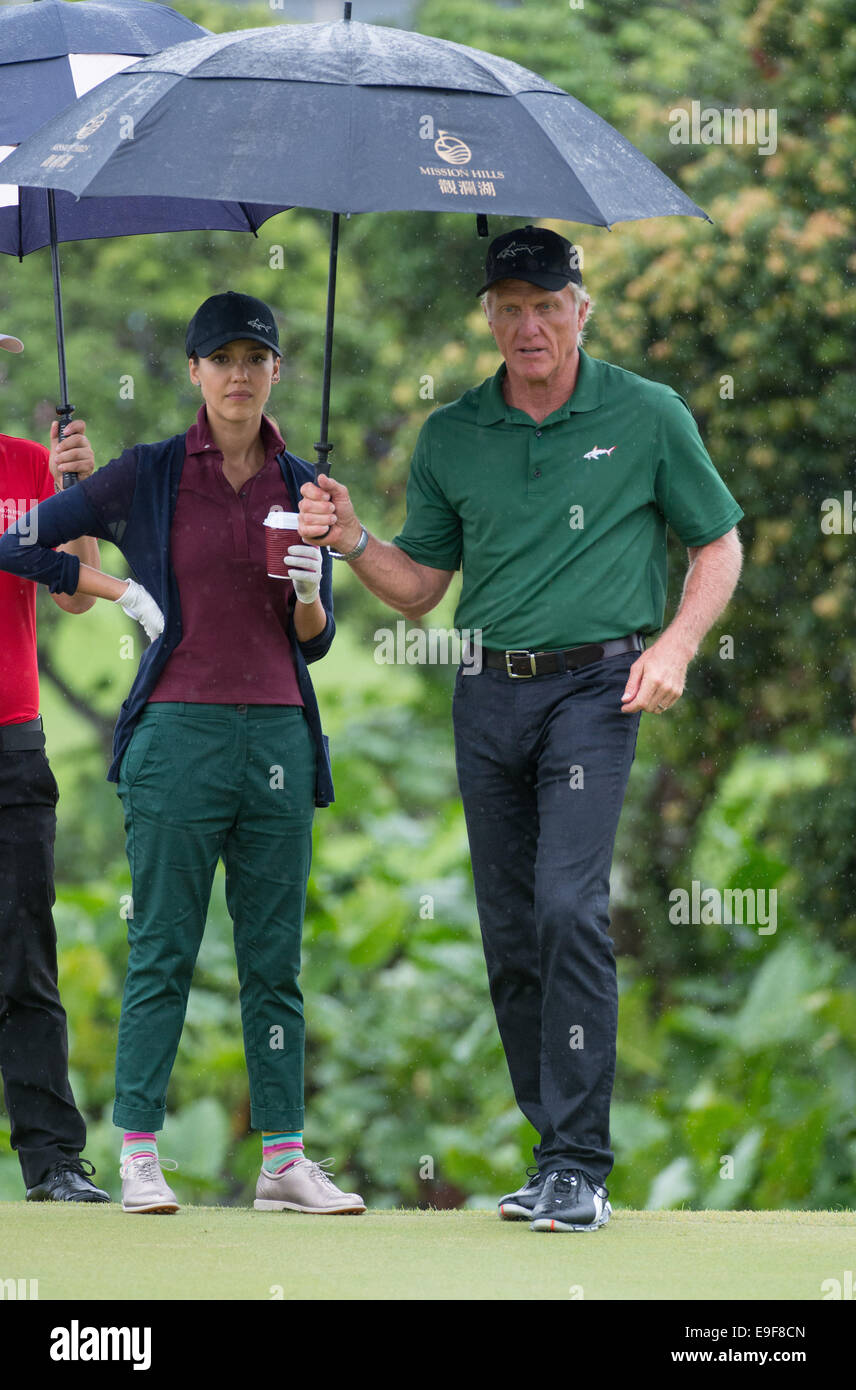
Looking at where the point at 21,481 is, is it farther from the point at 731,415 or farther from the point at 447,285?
the point at 447,285

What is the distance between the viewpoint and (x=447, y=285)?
1557 cm

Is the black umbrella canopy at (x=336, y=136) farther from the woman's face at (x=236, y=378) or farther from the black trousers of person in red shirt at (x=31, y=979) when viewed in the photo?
the black trousers of person in red shirt at (x=31, y=979)

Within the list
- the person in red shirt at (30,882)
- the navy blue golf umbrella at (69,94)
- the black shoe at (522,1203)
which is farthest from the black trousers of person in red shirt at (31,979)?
the black shoe at (522,1203)

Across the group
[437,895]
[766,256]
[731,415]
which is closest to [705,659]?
[731,415]

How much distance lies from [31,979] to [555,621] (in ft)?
5.72

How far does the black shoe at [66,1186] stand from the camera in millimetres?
5082

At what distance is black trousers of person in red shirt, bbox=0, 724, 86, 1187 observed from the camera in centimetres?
505

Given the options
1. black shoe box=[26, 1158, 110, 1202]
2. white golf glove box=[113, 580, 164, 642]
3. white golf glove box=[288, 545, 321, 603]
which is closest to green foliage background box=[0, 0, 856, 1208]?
black shoe box=[26, 1158, 110, 1202]

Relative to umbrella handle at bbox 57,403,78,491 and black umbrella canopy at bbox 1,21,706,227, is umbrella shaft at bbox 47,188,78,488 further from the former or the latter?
black umbrella canopy at bbox 1,21,706,227

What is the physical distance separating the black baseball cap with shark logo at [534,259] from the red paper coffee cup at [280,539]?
2.52 feet

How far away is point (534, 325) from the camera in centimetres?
460

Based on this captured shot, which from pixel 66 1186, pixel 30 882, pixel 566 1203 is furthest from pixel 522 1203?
pixel 30 882

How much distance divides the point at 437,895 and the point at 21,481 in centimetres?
908

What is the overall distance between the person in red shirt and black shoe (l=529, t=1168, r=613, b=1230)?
134 centimetres
